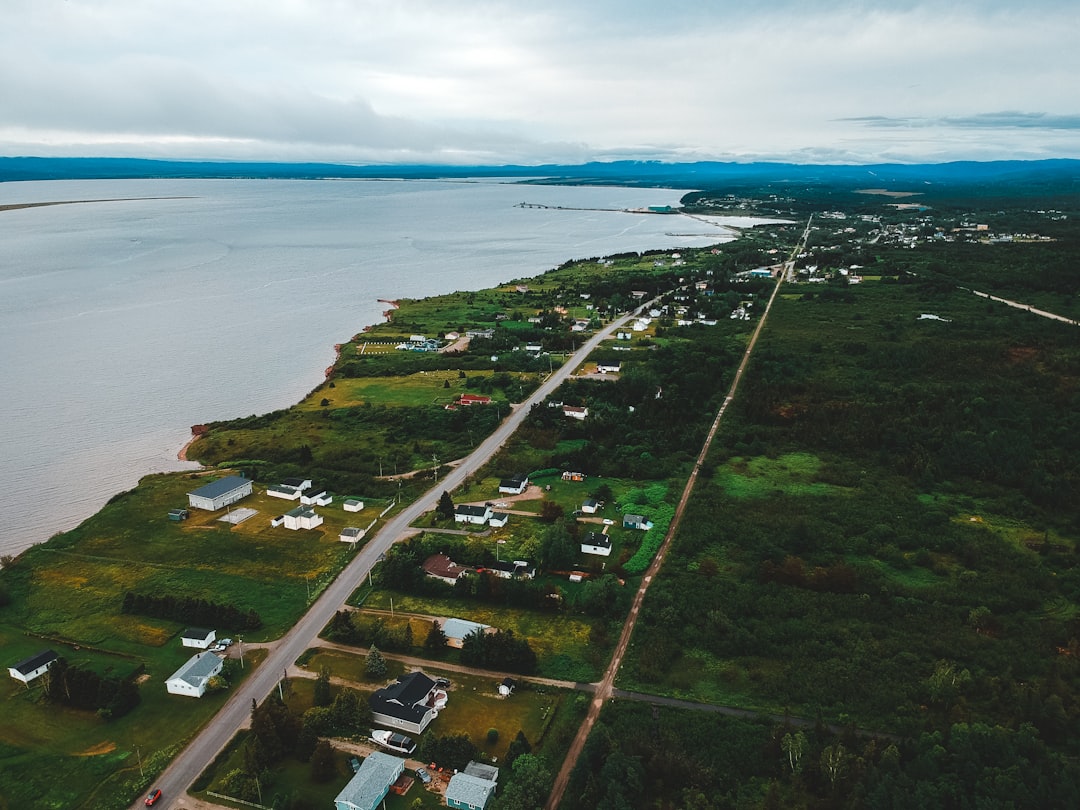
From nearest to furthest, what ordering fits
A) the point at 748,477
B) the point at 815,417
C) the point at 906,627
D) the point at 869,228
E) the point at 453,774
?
1. the point at 453,774
2. the point at 906,627
3. the point at 748,477
4. the point at 815,417
5. the point at 869,228

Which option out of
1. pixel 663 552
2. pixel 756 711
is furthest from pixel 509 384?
pixel 756 711

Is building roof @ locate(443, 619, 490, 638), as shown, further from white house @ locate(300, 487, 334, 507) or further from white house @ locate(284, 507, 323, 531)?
white house @ locate(300, 487, 334, 507)

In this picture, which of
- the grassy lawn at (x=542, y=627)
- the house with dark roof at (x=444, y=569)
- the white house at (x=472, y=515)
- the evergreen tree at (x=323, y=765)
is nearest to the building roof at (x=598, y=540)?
the grassy lawn at (x=542, y=627)

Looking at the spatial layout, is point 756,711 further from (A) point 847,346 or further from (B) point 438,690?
(A) point 847,346

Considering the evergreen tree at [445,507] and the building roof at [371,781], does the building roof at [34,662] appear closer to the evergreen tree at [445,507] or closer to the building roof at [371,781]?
the building roof at [371,781]

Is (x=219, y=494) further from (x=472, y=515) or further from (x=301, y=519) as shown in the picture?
(x=472, y=515)
